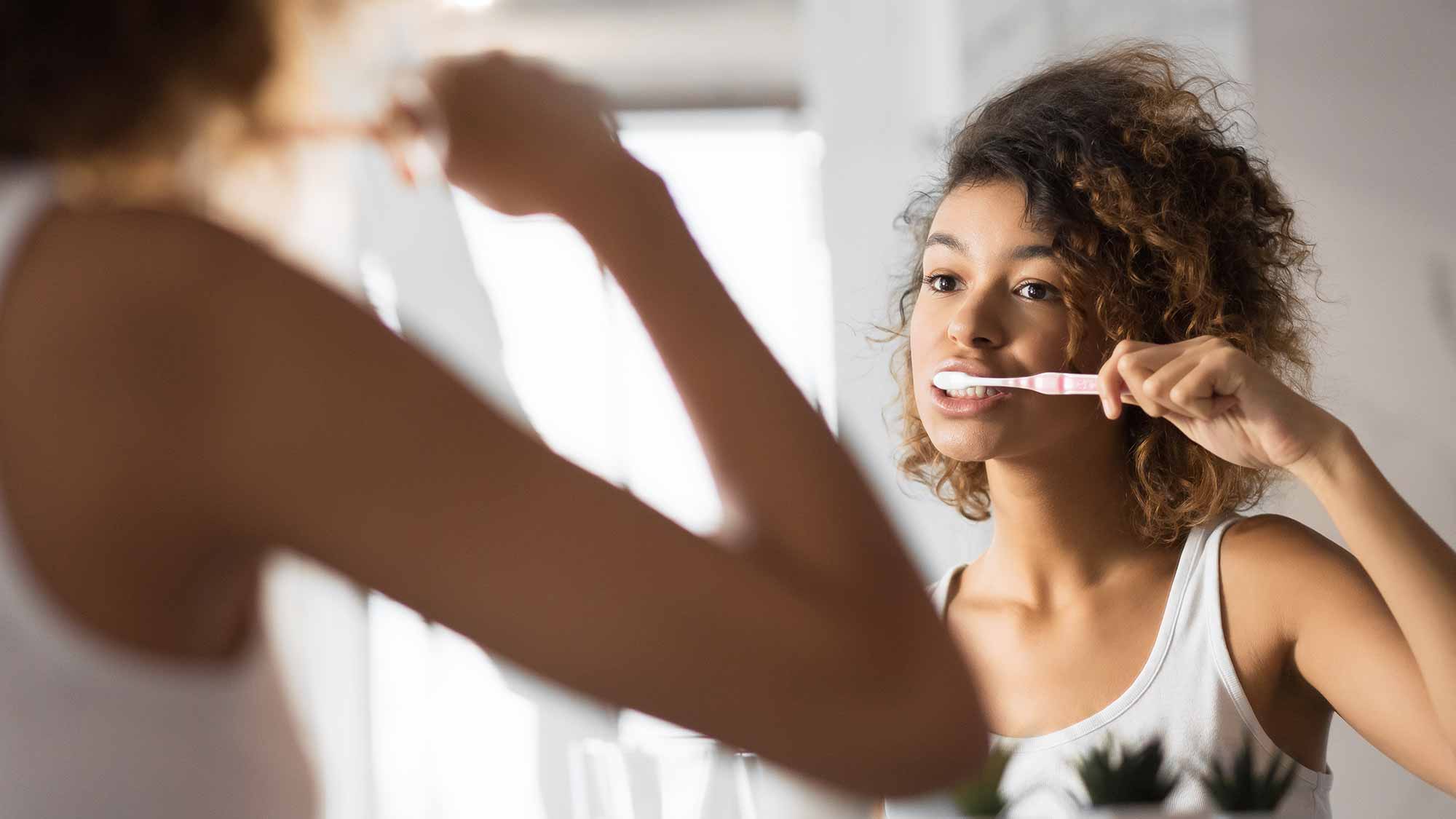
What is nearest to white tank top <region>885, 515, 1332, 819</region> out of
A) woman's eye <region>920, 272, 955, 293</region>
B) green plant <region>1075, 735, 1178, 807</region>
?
green plant <region>1075, 735, 1178, 807</region>

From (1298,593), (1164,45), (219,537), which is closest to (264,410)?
(219,537)

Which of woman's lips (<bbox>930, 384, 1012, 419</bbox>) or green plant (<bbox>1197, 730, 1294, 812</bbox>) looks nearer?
green plant (<bbox>1197, 730, 1294, 812</bbox>)

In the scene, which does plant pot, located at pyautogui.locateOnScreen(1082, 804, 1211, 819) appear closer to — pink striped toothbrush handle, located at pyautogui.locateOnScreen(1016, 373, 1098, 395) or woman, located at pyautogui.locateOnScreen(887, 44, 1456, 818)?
woman, located at pyautogui.locateOnScreen(887, 44, 1456, 818)

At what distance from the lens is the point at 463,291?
2.54 feet

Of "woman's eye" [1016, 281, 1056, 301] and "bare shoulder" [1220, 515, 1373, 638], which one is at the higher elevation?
"woman's eye" [1016, 281, 1056, 301]

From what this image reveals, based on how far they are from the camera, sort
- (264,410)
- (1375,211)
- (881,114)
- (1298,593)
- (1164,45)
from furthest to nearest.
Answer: (881,114), (1375,211), (1164,45), (1298,593), (264,410)

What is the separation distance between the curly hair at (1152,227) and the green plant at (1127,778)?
31 centimetres

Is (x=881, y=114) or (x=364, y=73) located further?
(x=881, y=114)

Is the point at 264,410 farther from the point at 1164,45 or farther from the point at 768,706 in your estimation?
the point at 1164,45

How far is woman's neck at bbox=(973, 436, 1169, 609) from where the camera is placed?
812 millimetres

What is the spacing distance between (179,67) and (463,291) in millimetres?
505

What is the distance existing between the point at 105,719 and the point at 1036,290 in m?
0.64

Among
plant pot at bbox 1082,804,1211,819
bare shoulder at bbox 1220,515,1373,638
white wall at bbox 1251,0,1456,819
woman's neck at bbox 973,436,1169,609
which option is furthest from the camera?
white wall at bbox 1251,0,1456,819

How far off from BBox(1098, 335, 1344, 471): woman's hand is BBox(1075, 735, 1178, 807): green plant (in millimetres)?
207
